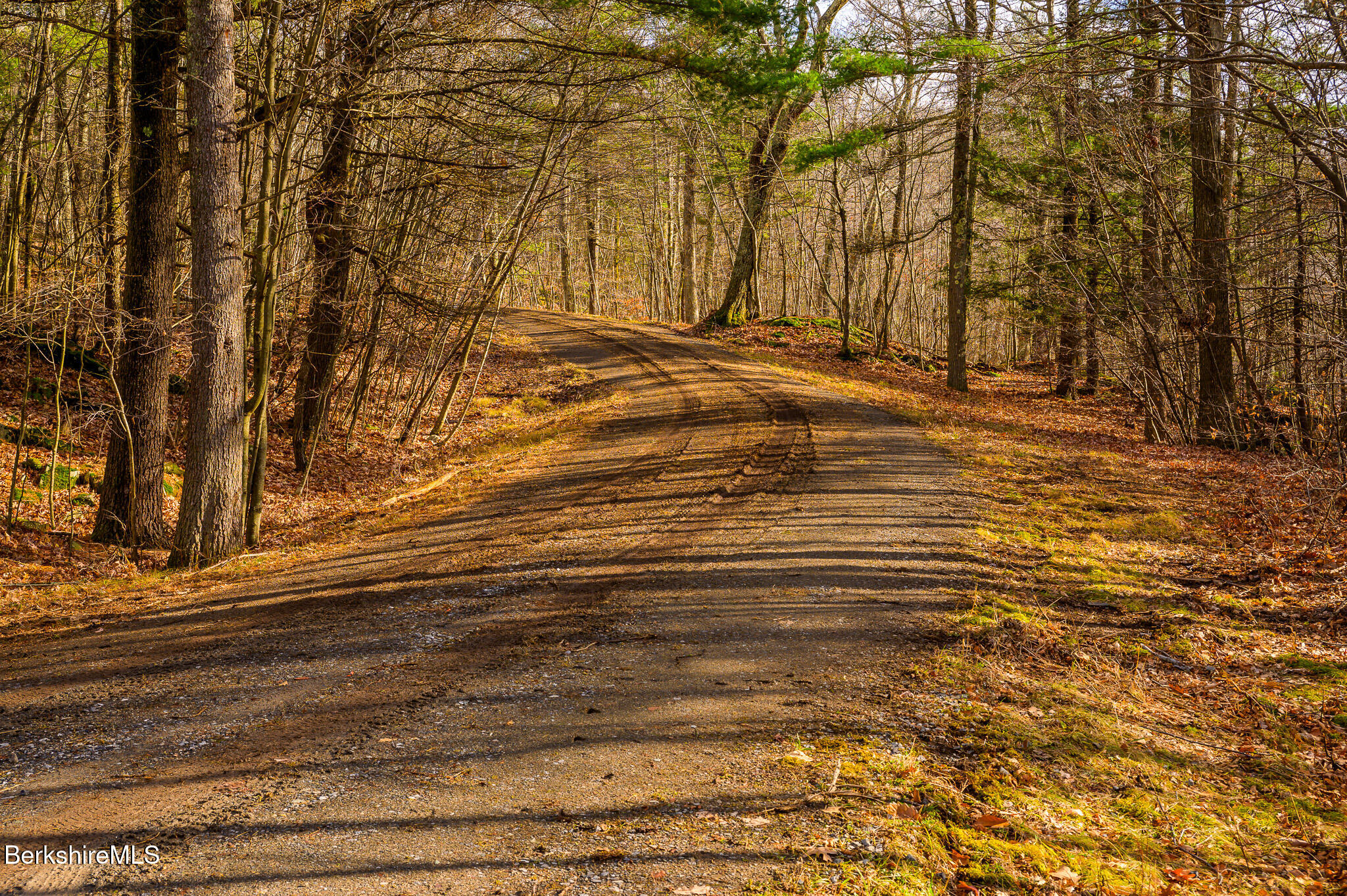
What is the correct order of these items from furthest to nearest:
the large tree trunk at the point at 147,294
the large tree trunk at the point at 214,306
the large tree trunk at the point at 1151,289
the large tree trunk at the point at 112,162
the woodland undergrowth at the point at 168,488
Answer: the large tree trunk at the point at 1151,289 < the large tree trunk at the point at 112,162 < the large tree trunk at the point at 147,294 < the large tree trunk at the point at 214,306 < the woodland undergrowth at the point at 168,488

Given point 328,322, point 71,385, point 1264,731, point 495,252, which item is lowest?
point 1264,731

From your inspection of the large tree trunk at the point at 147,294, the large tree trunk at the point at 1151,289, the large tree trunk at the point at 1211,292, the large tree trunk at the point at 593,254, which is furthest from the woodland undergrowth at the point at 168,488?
the large tree trunk at the point at 593,254

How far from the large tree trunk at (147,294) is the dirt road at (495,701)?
256cm

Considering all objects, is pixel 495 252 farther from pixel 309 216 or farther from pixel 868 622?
pixel 868 622

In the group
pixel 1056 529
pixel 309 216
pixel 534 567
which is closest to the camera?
pixel 534 567

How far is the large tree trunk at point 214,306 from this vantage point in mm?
7891

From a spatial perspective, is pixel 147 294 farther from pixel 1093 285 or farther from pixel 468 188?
pixel 1093 285

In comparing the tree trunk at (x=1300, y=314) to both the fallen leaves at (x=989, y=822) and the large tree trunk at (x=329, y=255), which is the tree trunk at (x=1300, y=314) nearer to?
the fallen leaves at (x=989, y=822)

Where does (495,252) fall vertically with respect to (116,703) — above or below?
above

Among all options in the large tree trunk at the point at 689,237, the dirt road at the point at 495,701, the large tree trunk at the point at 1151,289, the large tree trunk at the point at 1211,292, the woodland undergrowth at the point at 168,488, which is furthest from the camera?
the large tree trunk at the point at 689,237

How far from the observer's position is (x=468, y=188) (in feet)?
37.7

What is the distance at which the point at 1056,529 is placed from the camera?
8.69m

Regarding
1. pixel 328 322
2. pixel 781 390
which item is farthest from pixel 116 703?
pixel 781 390

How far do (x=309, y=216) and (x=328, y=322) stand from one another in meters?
1.54
